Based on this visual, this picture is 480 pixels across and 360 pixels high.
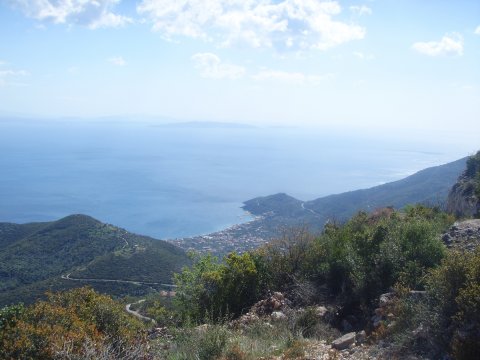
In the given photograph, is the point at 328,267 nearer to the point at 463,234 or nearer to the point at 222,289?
the point at 222,289

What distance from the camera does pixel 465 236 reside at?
9086 millimetres

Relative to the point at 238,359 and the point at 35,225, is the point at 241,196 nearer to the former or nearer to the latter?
the point at 35,225

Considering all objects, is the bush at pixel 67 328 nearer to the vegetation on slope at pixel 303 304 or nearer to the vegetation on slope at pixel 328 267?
the vegetation on slope at pixel 303 304

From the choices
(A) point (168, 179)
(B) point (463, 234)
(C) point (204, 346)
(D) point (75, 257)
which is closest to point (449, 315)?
(C) point (204, 346)

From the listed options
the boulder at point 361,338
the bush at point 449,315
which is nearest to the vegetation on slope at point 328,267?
the boulder at point 361,338

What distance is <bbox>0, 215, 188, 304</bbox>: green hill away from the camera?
34344 mm

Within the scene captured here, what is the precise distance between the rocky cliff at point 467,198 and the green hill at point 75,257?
82.5 ft

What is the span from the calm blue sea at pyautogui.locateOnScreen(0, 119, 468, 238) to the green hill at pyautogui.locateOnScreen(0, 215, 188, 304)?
24.3 meters

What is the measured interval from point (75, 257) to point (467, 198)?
3903 cm

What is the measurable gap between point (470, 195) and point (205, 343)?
50.8 feet

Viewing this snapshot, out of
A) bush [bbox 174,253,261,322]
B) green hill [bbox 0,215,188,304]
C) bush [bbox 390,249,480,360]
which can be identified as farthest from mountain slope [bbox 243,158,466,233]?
bush [bbox 390,249,480,360]

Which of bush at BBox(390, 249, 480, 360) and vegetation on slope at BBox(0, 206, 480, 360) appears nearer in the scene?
bush at BBox(390, 249, 480, 360)

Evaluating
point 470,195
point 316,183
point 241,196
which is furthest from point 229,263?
point 316,183

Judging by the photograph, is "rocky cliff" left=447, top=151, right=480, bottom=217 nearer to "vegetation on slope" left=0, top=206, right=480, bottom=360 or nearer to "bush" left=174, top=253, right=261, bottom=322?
"vegetation on slope" left=0, top=206, right=480, bottom=360
